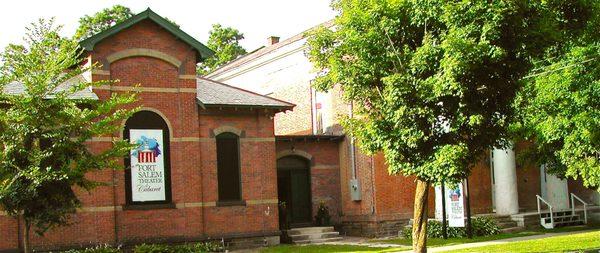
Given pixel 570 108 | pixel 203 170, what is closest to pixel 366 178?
pixel 203 170

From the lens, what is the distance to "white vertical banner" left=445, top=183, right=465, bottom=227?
86.2 feet

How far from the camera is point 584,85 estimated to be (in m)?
21.9

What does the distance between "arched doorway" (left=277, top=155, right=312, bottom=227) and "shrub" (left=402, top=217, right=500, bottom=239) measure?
4.12m

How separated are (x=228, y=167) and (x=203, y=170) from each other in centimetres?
101

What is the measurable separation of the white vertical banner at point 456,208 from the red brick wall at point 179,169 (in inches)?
249

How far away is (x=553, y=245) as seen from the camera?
65.7 ft

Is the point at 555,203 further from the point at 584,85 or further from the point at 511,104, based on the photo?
the point at 511,104

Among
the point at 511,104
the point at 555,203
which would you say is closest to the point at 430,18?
the point at 511,104

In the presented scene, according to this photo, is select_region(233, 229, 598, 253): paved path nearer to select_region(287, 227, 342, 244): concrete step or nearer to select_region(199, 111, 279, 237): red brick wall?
select_region(287, 227, 342, 244): concrete step

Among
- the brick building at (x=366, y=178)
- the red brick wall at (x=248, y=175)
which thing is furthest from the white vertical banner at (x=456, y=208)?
the red brick wall at (x=248, y=175)

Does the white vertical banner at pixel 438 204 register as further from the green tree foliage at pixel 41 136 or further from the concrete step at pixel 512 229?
the green tree foliage at pixel 41 136

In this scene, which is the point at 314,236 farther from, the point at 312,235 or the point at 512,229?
the point at 512,229

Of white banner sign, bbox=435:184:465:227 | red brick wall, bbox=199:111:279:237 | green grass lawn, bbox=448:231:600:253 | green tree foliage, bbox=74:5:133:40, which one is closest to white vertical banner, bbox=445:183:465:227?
white banner sign, bbox=435:184:465:227

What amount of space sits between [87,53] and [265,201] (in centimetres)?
786
